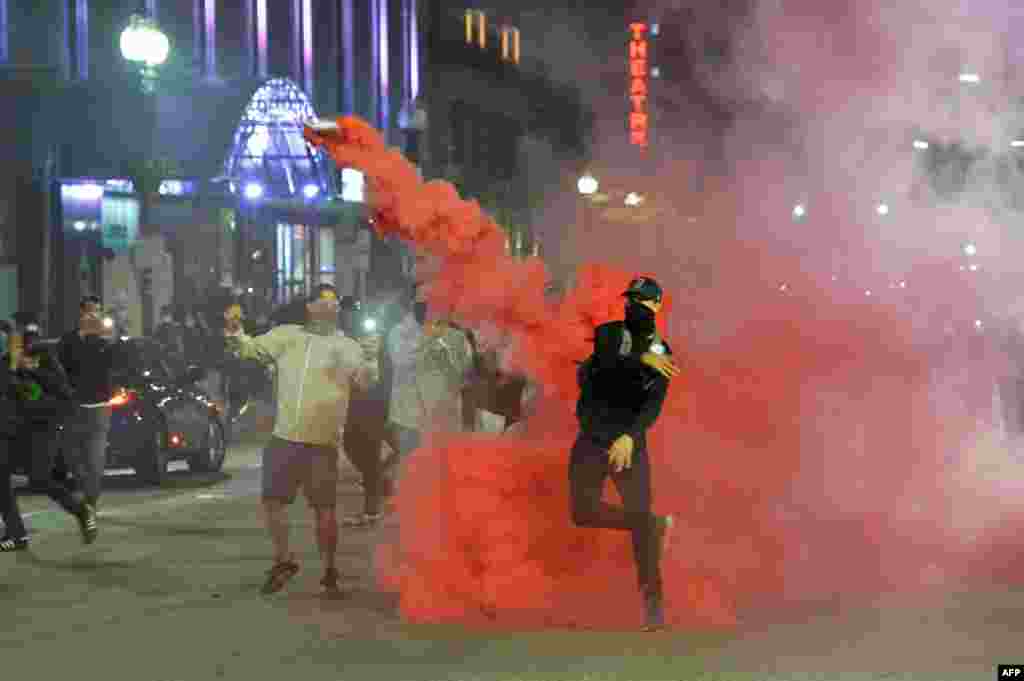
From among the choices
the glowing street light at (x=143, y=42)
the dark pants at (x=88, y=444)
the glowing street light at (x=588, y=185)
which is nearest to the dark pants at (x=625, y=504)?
the dark pants at (x=88, y=444)

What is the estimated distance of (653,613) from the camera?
8.84m

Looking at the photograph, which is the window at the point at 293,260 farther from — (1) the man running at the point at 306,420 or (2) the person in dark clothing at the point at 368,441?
(1) the man running at the point at 306,420

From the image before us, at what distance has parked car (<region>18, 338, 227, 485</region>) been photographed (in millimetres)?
16578

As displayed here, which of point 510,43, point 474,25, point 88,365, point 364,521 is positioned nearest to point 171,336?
point 510,43

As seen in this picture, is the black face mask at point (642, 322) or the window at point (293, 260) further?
the window at point (293, 260)

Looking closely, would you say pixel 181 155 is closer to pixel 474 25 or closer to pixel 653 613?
pixel 474 25

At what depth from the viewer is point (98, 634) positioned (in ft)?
30.0

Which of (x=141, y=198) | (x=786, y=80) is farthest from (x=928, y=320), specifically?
(x=141, y=198)

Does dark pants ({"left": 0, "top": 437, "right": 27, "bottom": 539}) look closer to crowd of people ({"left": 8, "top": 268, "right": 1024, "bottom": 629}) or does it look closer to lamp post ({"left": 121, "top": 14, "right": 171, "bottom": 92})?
crowd of people ({"left": 8, "top": 268, "right": 1024, "bottom": 629})

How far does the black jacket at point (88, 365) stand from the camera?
13406mm

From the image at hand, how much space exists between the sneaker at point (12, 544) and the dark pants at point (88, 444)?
121 cm

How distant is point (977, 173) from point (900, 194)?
75cm

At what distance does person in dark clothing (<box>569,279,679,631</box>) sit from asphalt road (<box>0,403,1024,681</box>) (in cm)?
42

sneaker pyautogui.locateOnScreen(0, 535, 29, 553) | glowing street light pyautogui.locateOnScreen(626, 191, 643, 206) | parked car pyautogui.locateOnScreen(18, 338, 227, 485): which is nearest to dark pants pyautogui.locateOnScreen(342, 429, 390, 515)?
sneaker pyautogui.locateOnScreen(0, 535, 29, 553)
